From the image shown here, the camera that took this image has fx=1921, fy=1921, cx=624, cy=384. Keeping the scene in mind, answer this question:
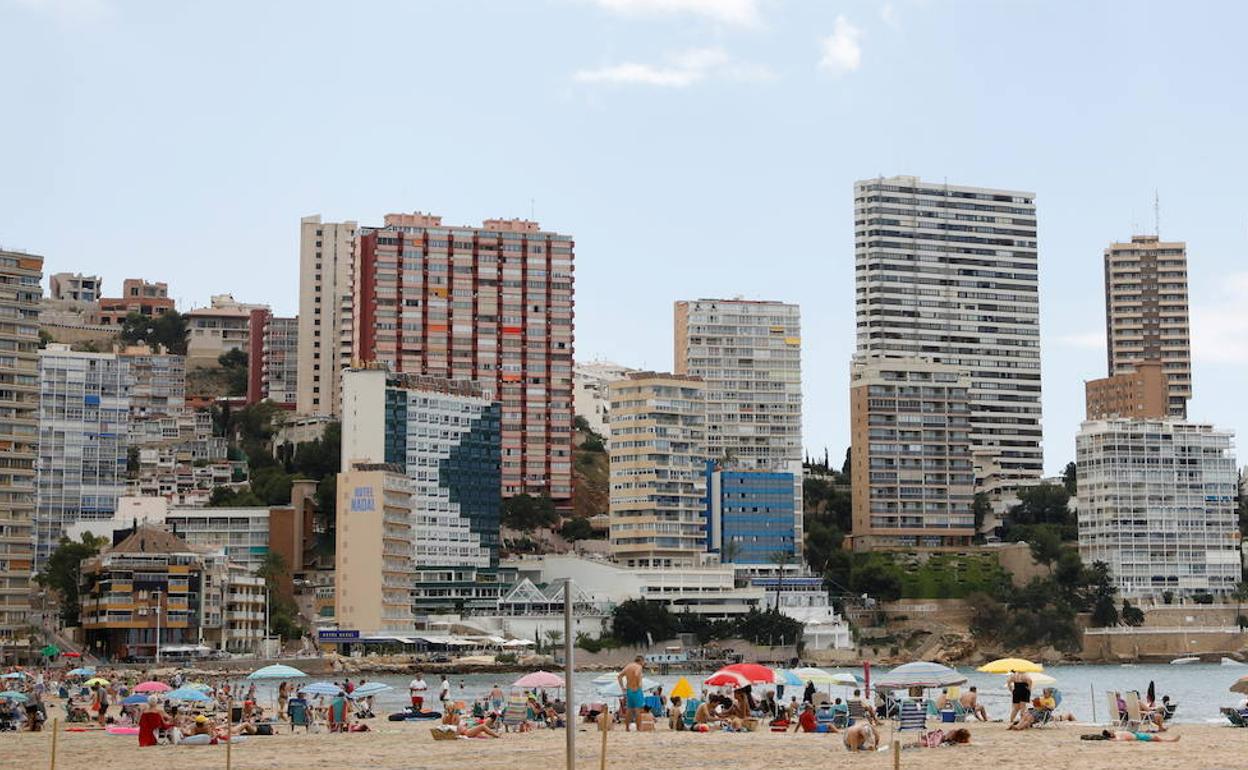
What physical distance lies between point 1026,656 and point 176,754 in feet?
421

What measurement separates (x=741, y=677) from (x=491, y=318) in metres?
128

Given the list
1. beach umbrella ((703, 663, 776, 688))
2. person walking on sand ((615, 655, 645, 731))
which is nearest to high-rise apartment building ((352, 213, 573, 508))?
beach umbrella ((703, 663, 776, 688))

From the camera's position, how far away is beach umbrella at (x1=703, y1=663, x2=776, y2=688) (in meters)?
46.2

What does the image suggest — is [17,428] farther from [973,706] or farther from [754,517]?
[973,706]

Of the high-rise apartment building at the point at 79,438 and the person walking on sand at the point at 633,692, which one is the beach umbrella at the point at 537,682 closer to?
the person walking on sand at the point at 633,692

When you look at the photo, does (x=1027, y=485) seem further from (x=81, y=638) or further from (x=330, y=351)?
(x=81, y=638)

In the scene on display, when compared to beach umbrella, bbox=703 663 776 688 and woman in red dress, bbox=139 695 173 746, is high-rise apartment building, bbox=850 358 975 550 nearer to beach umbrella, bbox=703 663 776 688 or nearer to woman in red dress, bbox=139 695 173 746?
beach umbrella, bbox=703 663 776 688

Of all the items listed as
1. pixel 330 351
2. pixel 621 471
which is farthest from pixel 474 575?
pixel 330 351

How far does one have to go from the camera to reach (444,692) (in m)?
57.8

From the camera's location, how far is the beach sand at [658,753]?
34.2m

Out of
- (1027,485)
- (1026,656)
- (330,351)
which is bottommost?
(1026,656)

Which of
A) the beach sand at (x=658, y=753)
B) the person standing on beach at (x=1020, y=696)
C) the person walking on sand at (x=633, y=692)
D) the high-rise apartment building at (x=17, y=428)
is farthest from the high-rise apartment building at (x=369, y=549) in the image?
the person standing on beach at (x=1020, y=696)

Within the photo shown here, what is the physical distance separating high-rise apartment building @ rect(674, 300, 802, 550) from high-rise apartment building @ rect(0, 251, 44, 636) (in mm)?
72645

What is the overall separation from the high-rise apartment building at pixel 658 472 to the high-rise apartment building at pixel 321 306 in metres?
35.0
